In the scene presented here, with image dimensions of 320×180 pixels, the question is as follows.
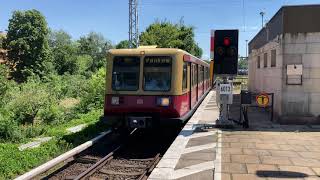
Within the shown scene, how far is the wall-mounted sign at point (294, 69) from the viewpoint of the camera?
13.6 meters

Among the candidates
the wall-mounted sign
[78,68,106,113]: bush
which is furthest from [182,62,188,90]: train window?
[78,68,106,113]: bush

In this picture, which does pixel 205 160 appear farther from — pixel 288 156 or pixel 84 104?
pixel 84 104

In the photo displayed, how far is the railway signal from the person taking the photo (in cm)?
1287

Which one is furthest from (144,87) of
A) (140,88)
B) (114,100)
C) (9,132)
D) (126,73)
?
(9,132)

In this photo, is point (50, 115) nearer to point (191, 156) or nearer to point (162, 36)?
point (191, 156)

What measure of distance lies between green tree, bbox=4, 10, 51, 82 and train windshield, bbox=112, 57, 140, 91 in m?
49.4

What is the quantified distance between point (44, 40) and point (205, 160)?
57619 mm

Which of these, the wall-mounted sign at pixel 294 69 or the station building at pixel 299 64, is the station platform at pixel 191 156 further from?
the wall-mounted sign at pixel 294 69

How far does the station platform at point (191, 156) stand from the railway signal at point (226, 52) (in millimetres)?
1764

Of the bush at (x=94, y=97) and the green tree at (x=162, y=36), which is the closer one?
the bush at (x=94, y=97)

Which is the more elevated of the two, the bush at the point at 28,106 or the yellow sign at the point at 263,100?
the yellow sign at the point at 263,100

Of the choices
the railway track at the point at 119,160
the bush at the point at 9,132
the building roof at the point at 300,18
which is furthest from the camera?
Answer: the bush at the point at 9,132

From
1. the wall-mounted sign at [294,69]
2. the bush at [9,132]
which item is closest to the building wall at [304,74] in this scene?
the wall-mounted sign at [294,69]

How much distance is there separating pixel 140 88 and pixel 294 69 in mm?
4796
